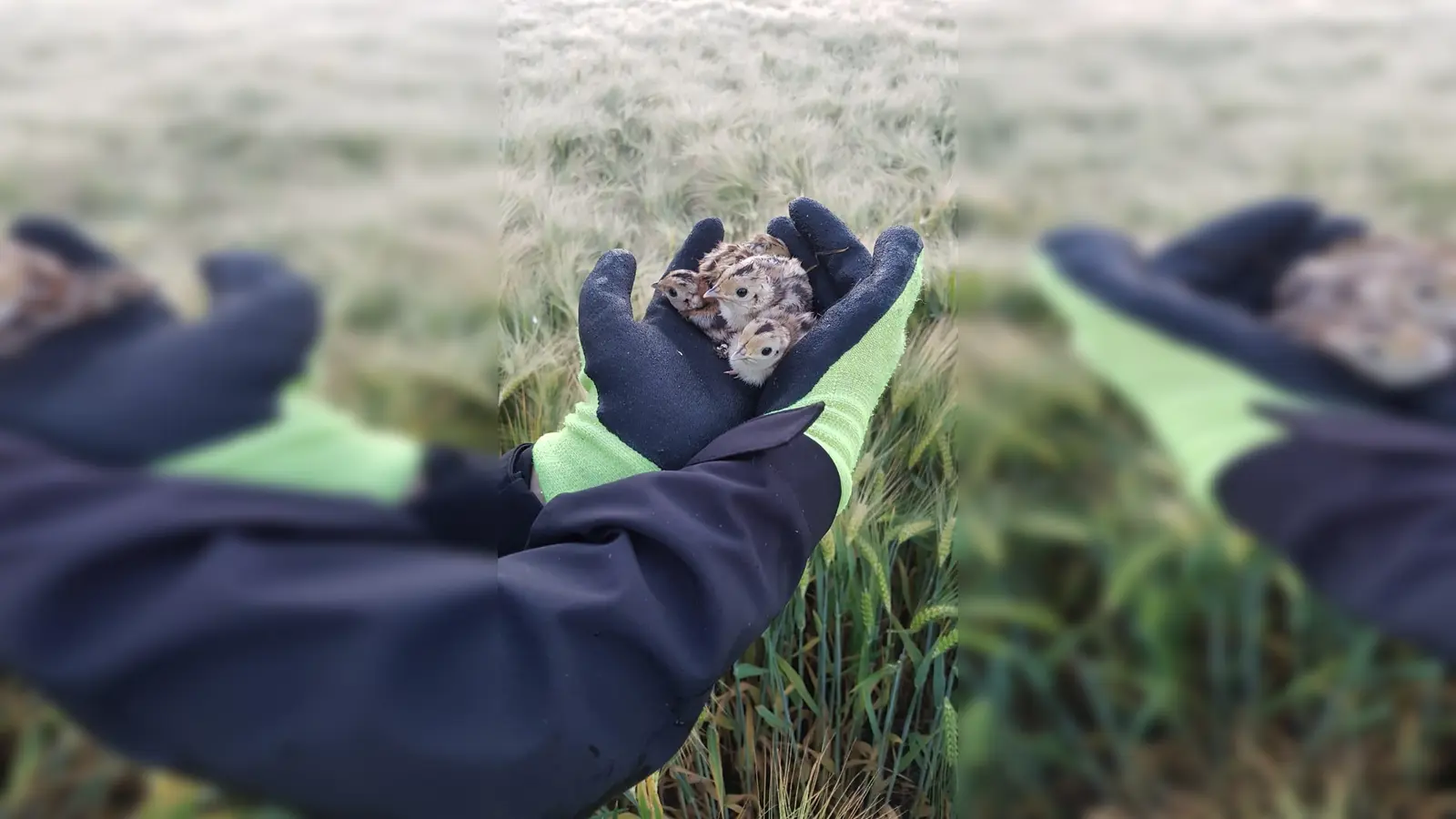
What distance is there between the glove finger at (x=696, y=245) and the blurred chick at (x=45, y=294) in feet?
2.32

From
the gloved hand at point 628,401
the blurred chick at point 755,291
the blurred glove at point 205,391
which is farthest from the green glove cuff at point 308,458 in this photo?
the blurred chick at point 755,291

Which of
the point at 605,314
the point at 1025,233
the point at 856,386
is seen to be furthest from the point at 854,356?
the point at 1025,233

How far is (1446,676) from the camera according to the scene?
205 millimetres

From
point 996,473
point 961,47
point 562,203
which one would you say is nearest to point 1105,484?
point 996,473

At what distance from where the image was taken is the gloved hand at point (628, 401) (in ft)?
2.21

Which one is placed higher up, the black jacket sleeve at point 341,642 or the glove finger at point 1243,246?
the glove finger at point 1243,246

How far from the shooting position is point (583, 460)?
0.68 meters

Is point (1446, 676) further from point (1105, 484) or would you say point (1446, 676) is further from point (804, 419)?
point (804, 419)

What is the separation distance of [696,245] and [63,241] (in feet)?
2.41

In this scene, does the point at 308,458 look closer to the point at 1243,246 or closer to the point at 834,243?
the point at 1243,246

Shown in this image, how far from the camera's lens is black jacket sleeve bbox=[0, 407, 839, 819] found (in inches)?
7.1

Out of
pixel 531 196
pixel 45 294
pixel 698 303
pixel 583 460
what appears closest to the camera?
pixel 45 294

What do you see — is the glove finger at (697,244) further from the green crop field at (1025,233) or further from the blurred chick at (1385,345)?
the blurred chick at (1385,345)

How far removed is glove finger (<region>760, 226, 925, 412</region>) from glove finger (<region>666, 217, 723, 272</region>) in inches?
8.7
